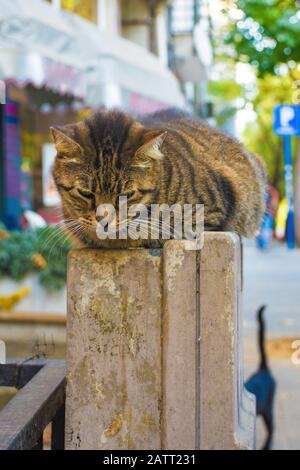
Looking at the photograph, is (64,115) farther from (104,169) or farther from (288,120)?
(104,169)

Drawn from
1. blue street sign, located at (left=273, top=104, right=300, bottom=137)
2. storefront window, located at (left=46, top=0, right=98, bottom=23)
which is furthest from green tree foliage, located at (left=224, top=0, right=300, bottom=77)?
storefront window, located at (left=46, top=0, right=98, bottom=23)

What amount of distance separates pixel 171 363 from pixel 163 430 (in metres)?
0.22

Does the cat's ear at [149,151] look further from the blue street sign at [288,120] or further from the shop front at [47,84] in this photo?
the blue street sign at [288,120]

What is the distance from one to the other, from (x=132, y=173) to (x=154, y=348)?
2.01 feet

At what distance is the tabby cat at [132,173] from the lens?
2332 millimetres

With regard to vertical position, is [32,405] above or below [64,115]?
below

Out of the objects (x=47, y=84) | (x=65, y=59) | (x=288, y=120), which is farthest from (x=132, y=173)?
(x=65, y=59)

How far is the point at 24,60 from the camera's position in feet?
20.7

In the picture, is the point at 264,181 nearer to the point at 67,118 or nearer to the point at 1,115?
the point at 1,115

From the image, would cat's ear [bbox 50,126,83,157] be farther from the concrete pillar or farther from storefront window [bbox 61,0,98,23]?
storefront window [bbox 61,0,98,23]

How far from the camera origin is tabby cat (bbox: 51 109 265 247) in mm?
2332

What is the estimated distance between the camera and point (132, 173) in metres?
2.36

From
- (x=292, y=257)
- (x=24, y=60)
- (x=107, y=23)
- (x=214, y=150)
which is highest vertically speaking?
(x=107, y=23)

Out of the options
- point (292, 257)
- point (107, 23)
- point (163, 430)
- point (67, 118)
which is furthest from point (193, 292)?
point (292, 257)
